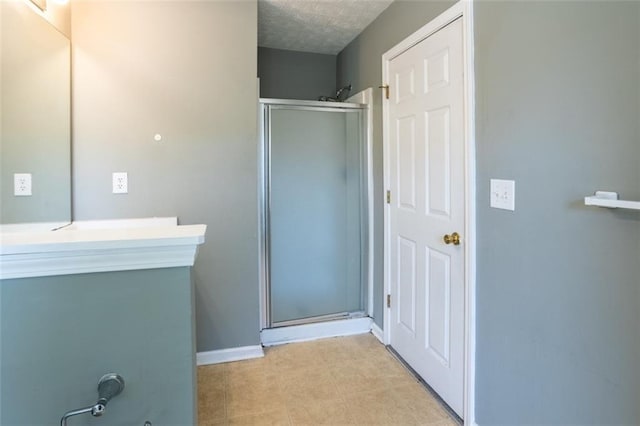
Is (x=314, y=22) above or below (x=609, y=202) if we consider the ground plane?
above

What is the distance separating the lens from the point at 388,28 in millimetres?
2514

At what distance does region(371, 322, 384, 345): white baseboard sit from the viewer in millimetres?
2761

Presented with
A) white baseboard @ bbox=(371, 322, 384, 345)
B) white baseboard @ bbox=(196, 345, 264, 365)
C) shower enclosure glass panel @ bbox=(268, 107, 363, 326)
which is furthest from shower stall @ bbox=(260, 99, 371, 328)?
white baseboard @ bbox=(196, 345, 264, 365)

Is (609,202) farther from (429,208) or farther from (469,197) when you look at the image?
(429,208)

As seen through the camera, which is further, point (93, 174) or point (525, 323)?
point (93, 174)

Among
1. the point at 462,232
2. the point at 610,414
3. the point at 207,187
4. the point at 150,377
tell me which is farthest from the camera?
the point at 207,187

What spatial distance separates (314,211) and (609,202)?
198 cm

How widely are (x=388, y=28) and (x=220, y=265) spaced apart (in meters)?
1.86

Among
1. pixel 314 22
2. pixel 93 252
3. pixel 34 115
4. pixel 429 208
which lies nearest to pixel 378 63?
pixel 314 22

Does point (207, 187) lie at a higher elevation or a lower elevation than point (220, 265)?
higher

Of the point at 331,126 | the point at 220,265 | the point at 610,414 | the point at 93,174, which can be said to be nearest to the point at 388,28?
the point at 331,126

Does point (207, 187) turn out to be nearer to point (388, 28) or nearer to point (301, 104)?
point (301, 104)

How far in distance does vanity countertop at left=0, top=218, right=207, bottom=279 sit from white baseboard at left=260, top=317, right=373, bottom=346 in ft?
6.18

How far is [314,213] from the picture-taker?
2.87 metres
